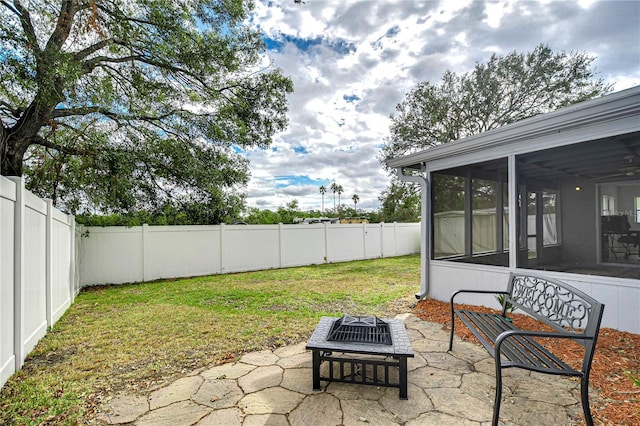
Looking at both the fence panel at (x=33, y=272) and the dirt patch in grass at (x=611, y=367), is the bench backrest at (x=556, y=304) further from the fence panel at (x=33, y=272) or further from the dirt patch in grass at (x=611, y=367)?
the fence panel at (x=33, y=272)

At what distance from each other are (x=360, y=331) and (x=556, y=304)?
67.1 inches

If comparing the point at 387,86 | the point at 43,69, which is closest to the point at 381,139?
the point at 387,86

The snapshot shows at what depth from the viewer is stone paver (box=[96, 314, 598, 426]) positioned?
2.07 metres

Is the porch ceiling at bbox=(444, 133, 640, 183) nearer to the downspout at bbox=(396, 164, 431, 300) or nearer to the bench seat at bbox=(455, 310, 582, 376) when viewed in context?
the downspout at bbox=(396, 164, 431, 300)

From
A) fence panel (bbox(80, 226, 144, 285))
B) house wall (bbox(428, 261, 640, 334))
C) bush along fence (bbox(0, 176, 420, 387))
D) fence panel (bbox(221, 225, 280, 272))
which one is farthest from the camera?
fence panel (bbox(221, 225, 280, 272))

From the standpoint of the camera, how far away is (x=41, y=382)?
2.66 meters

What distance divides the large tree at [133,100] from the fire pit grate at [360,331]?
17.1ft

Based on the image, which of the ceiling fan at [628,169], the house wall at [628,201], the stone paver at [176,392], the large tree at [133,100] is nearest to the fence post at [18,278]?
the stone paver at [176,392]

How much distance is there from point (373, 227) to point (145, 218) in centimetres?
847

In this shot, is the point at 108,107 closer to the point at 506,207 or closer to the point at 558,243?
→ the point at 506,207

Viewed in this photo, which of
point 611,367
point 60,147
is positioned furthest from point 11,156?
point 611,367

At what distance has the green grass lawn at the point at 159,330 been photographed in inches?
98.1

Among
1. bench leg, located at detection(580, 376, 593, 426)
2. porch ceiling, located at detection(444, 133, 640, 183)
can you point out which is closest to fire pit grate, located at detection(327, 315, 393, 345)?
bench leg, located at detection(580, 376, 593, 426)

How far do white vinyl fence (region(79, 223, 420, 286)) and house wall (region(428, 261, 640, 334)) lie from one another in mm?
5931
